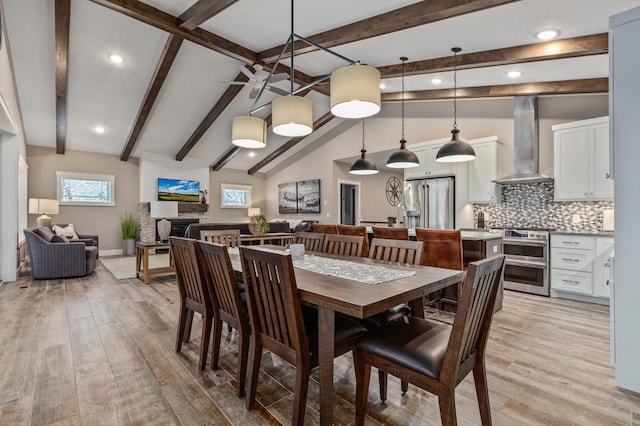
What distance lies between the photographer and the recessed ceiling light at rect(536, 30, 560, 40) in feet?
10.6

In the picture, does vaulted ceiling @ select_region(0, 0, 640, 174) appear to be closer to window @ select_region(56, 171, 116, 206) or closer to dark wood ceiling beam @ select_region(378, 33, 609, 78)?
dark wood ceiling beam @ select_region(378, 33, 609, 78)

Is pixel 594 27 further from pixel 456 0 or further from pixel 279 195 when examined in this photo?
pixel 279 195

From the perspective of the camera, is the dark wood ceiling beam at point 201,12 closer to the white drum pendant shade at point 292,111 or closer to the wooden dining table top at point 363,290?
the white drum pendant shade at point 292,111

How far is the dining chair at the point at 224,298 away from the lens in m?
1.94

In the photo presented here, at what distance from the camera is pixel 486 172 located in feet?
17.2

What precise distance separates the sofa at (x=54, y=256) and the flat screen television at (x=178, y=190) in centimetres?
353

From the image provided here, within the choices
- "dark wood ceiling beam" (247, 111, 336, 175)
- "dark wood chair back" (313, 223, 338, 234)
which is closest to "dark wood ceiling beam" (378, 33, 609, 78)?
"dark wood chair back" (313, 223, 338, 234)

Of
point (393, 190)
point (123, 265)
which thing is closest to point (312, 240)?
point (123, 265)

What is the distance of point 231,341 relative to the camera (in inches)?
111

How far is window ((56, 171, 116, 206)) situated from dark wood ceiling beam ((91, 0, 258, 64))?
577 centimetres

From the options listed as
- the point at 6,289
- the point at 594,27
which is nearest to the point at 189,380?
the point at 6,289

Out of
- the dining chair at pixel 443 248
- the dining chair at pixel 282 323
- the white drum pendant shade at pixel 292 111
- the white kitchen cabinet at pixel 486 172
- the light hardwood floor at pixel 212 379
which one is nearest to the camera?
the dining chair at pixel 282 323

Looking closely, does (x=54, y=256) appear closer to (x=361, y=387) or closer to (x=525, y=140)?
(x=361, y=387)

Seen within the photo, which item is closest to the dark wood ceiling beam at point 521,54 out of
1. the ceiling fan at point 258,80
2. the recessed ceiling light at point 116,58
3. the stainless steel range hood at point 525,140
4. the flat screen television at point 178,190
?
the stainless steel range hood at point 525,140
